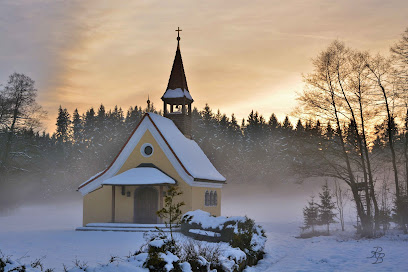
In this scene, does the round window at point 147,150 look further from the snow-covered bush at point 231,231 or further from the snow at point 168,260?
the snow at point 168,260

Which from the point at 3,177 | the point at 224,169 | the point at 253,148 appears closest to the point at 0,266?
the point at 3,177

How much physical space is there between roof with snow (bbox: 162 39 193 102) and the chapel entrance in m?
8.40

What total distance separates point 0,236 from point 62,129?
69670 millimetres

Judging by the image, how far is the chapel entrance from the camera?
86.6ft

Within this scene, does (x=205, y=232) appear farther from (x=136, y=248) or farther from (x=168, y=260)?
(x=168, y=260)

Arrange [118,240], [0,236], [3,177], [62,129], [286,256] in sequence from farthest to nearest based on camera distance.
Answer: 1. [62,129]
2. [3,177]
3. [0,236]
4. [118,240]
5. [286,256]

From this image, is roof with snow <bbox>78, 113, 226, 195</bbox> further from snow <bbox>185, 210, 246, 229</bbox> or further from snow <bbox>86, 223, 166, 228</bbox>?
snow <bbox>185, 210, 246, 229</bbox>

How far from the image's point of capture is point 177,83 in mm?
33219

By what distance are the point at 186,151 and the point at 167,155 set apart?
2642 millimetres

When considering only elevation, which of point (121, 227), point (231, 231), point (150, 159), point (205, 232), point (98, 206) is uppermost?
point (150, 159)

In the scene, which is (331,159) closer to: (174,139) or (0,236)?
(174,139)

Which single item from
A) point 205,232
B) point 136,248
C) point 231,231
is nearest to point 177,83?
point 205,232

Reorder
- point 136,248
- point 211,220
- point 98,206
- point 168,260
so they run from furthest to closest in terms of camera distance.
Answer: point 98,206, point 211,220, point 136,248, point 168,260

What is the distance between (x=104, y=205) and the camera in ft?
89.6
